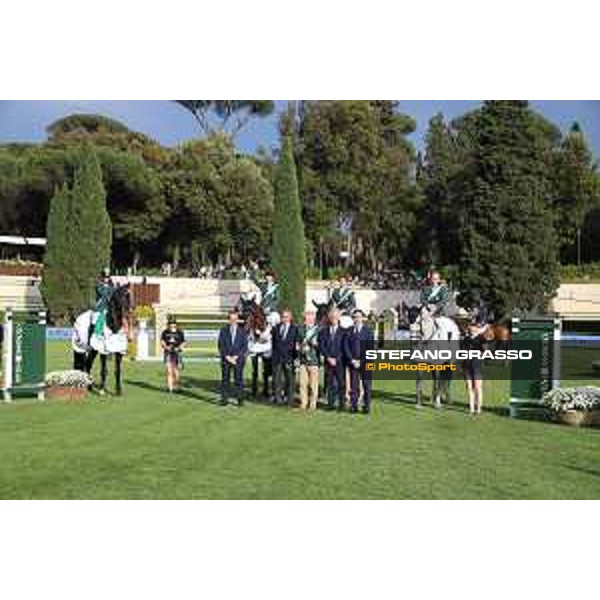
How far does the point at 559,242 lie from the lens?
1722 cm

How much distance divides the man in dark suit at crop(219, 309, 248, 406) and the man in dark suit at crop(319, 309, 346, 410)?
3.69ft

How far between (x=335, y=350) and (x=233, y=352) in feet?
4.67

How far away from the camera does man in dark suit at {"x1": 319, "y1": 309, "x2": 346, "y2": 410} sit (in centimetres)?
1149

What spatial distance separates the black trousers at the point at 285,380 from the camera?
1234 cm

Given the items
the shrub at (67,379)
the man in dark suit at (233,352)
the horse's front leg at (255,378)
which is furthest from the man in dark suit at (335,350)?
the shrub at (67,379)

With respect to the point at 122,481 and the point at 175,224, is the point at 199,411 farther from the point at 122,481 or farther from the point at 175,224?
the point at 122,481

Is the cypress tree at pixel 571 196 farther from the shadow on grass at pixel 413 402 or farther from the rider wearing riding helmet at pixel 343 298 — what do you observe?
the rider wearing riding helmet at pixel 343 298

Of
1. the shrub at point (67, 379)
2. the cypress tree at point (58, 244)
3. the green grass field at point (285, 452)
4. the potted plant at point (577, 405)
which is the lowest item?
the green grass field at point (285, 452)

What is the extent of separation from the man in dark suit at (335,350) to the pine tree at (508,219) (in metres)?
2.58

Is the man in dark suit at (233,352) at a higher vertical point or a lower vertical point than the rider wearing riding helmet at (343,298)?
lower

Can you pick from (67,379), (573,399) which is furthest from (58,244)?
(573,399)

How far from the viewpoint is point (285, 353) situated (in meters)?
12.3

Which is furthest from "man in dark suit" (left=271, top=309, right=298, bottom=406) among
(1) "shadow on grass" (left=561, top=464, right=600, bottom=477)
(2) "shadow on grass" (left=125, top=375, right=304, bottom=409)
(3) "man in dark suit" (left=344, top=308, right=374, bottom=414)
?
(1) "shadow on grass" (left=561, top=464, right=600, bottom=477)

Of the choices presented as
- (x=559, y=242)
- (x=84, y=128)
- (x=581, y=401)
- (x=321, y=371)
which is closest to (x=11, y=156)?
(x=84, y=128)
